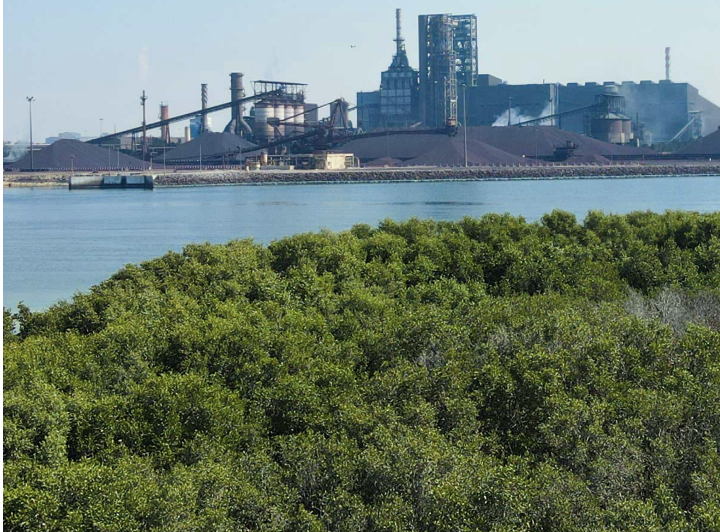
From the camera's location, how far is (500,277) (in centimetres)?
1408

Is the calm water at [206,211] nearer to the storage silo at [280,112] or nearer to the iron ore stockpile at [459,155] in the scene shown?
the iron ore stockpile at [459,155]

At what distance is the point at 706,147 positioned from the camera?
351 feet

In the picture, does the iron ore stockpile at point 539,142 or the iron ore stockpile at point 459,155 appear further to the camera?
the iron ore stockpile at point 539,142

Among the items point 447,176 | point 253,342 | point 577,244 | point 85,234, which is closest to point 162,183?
point 447,176

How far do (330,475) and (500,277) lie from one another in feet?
25.0

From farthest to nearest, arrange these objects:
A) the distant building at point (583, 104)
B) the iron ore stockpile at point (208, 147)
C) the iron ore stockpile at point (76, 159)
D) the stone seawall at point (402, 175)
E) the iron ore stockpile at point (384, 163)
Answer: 1. the distant building at point (583, 104)
2. the iron ore stockpile at point (208, 147)
3. the iron ore stockpile at point (384, 163)
4. the iron ore stockpile at point (76, 159)
5. the stone seawall at point (402, 175)

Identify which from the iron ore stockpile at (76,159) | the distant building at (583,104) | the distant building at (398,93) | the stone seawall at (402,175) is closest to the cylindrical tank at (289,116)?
the iron ore stockpile at (76,159)

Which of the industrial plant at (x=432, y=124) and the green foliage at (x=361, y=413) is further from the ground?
the industrial plant at (x=432, y=124)

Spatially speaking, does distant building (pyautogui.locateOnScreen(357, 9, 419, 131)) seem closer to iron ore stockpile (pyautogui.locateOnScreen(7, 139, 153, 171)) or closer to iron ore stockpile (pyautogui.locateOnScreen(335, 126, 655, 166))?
iron ore stockpile (pyautogui.locateOnScreen(335, 126, 655, 166))

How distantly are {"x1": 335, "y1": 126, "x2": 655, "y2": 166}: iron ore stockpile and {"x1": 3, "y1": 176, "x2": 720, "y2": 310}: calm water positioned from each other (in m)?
13.6

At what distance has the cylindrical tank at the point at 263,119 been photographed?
326 ft

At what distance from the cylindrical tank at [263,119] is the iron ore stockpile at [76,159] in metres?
10.2

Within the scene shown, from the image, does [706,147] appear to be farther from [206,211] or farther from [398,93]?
[206,211]

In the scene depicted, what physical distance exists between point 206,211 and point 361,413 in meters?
46.2
